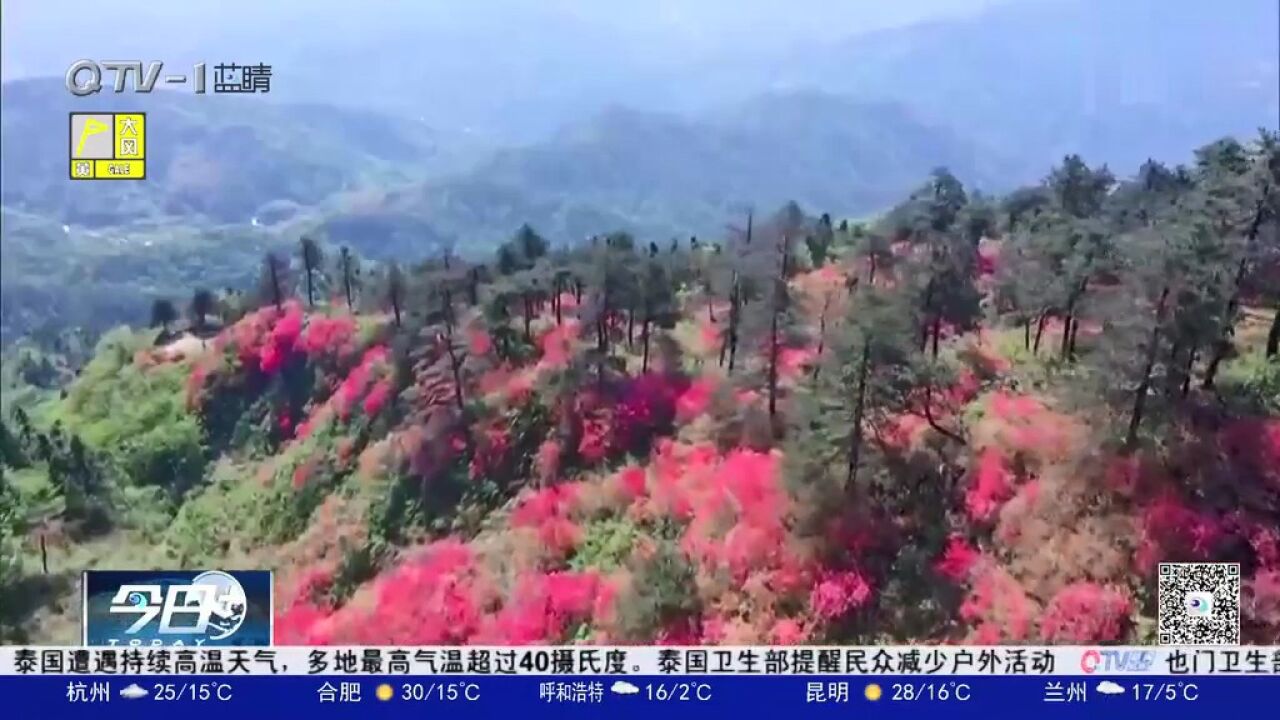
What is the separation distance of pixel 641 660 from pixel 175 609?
111 centimetres

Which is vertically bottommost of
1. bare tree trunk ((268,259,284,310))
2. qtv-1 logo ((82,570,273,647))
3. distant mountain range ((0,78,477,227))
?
qtv-1 logo ((82,570,273,647))

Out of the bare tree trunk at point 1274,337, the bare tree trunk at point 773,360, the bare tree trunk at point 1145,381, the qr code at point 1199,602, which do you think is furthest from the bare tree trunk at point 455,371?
the bare tree trunk at point 1274,337

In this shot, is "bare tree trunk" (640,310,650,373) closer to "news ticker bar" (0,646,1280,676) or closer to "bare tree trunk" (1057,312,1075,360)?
"news ticker bar" (0,646,1280,676)

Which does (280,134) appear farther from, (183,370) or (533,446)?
(533,446)

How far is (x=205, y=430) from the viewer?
2926mm

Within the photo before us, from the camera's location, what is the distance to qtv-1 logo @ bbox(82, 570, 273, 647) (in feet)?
8.82

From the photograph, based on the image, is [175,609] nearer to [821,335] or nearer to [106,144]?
[106,144]

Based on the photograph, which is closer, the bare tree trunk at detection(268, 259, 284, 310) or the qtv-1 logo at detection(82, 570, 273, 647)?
the qtv-1 logo at detection(82, 570, 273, 647)

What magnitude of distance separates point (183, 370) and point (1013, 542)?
6.83 feet

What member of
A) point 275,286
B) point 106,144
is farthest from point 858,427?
point 106,144

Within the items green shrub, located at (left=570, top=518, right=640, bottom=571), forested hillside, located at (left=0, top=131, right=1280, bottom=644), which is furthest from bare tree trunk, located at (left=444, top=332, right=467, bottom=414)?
green shrub, located at (left=570, top=518, right=640, bottom=571)

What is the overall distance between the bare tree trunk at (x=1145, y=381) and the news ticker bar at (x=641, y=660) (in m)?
0.49

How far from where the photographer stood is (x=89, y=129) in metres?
2.72

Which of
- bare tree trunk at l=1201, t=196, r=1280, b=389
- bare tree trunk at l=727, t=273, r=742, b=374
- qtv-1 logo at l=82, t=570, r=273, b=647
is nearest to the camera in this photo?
bare tree trunk at l=1201, t=196, r=1280, b=389
